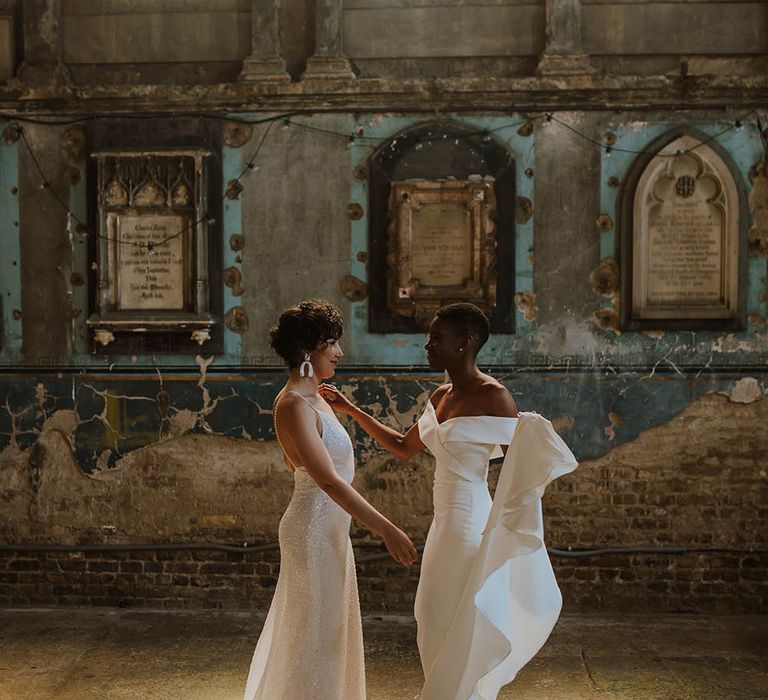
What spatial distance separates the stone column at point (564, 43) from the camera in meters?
5.82

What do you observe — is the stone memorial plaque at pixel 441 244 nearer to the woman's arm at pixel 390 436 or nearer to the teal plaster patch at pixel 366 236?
the teal plaster patch at pixel 366 236

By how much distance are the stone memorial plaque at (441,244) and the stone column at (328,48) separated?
1.06 metres

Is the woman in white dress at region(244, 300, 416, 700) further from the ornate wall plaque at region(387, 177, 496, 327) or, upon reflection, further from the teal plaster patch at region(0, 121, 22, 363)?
the teal plaster patch at region(0, 121, 22, 363)

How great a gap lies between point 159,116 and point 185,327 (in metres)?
1.41

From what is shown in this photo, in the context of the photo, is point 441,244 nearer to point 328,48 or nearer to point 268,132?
point 268,132

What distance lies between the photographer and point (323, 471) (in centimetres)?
342

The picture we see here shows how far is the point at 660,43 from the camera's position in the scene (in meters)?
5.88

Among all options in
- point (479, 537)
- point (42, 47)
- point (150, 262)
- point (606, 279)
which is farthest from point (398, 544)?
point (42, 47)

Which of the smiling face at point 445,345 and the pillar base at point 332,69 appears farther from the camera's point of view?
the pillar base at point 332,69

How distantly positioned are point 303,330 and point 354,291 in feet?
8.07

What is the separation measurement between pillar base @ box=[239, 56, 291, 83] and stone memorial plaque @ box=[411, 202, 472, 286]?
1.27 metres

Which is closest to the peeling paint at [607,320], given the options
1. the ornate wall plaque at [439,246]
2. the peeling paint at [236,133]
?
the ornate wall plaque at [439,246]

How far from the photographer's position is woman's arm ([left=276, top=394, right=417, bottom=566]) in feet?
10.8

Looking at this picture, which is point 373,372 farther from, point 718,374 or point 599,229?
point 718,374
